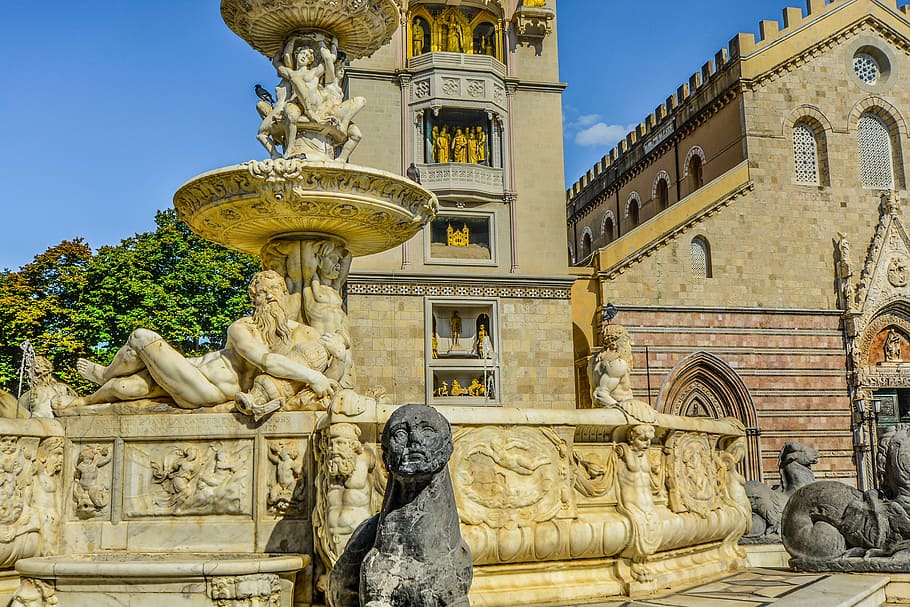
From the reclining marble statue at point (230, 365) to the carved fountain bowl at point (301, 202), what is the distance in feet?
3.66

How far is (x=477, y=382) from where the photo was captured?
92.9 feet

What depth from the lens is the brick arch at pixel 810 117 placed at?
3192 cm

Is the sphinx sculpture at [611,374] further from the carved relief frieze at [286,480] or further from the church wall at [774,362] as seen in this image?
the church wall at [774,362]

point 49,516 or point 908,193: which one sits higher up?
point 908,193

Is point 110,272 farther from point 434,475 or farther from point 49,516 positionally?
point 434,475

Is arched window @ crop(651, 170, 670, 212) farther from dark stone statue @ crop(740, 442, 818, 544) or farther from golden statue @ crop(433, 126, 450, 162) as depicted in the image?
dark stone statue @ crop(740, 442, 818, 544)

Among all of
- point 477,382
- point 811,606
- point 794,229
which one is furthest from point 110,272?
point 811,606

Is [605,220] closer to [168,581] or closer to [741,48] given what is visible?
[741,48]

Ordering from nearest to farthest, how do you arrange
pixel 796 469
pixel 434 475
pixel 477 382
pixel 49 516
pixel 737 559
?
pixel 434 475, pixel 49 516, pixel 737 559, pixel 796 469, pixel 477 382

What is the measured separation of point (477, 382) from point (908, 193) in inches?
656

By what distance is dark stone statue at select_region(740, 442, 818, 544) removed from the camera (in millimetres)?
12937

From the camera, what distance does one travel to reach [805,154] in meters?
32.3

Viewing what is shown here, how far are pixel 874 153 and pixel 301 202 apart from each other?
2868 centimetres

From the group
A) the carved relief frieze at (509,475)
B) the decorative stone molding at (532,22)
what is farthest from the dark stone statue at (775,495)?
the decorative stone molding at (532,22)
